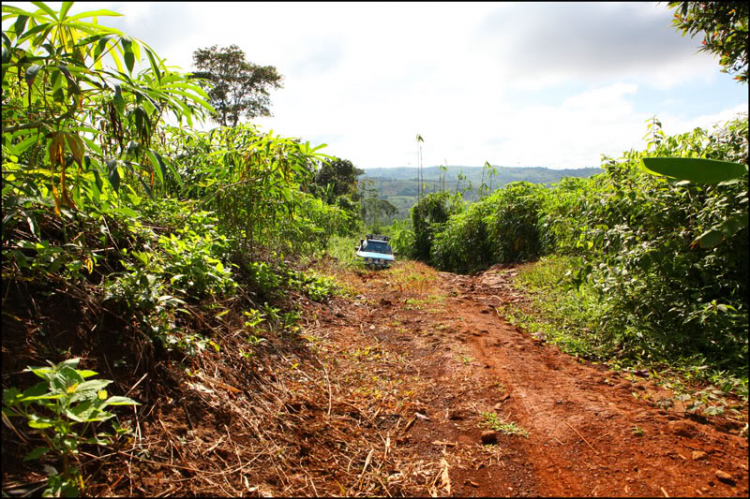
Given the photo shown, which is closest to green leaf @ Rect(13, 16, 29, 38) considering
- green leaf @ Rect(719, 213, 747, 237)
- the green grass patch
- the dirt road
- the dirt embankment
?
the dirt embankment

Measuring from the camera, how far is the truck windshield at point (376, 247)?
12414 millimetres

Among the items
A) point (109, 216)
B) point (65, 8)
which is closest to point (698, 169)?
point (65, 8)

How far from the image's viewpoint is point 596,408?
2535 millimetres

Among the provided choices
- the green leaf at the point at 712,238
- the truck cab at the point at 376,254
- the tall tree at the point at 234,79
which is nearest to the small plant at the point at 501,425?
the green leaf at the point at 712,238

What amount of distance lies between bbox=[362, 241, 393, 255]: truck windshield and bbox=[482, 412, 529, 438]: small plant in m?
9.72

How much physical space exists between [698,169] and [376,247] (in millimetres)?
10537

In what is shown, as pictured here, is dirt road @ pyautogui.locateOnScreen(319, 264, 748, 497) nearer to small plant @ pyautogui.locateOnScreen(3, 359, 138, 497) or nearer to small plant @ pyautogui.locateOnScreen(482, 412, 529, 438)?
small plant @ pyautogui.locateOnScreen(482, 412, 529, 438)

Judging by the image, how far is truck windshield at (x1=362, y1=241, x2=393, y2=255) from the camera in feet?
40.7

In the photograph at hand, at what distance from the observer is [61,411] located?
1481 millimetres

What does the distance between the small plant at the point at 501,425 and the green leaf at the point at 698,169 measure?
1.81 metres

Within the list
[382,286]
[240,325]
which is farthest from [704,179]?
[382,286]

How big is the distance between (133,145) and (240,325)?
1.84 m

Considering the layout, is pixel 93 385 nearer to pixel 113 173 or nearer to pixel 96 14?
pixel 113 173

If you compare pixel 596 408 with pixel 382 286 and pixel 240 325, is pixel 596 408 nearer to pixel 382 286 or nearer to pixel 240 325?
pixel 240 325
